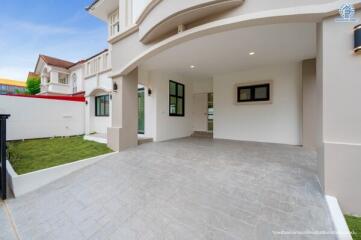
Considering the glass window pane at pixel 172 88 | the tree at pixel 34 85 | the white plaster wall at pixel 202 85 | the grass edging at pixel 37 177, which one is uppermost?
the tree at pixel 34 85

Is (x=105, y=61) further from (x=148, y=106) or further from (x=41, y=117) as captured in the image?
(x=41, y=117)

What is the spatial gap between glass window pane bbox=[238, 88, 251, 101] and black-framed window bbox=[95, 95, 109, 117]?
7.81 m

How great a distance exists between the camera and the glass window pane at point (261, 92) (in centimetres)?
699

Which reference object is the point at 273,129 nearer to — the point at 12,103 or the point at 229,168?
the point at 229,168

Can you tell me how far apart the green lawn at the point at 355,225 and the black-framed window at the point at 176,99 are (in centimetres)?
670

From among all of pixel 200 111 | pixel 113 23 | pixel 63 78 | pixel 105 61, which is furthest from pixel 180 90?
pixel 63 78

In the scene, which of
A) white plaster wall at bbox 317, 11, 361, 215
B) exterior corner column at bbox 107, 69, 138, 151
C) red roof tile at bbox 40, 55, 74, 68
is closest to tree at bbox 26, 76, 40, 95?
red roof tile at bbox 40, 55, 74, 68

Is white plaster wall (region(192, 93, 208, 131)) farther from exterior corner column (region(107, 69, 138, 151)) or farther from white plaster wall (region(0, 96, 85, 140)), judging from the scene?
white plaster wall (region(0, 96, 85, 140))

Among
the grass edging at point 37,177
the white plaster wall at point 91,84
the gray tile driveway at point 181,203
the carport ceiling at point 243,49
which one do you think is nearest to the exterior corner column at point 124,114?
the carport ceiling at point 243,49

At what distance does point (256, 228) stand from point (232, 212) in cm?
36

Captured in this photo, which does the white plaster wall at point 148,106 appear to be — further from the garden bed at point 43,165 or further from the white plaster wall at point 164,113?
the garden bed at point 43,165

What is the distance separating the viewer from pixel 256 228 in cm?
194

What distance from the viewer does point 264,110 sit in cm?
693

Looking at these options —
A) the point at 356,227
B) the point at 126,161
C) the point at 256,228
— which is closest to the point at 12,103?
the point at 126,161
